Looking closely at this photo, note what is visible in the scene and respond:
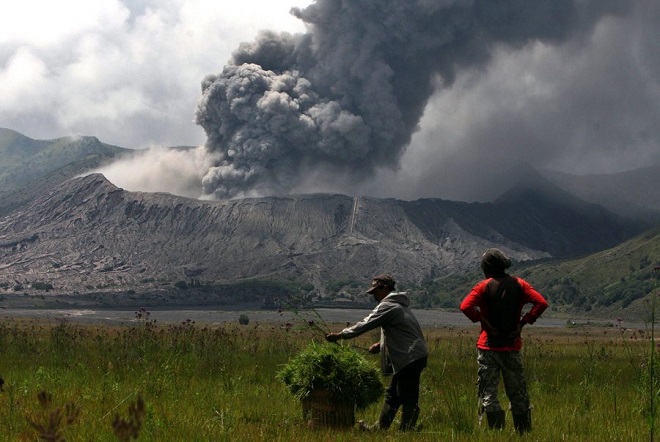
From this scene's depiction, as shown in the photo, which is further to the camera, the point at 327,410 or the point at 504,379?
the point at 327,410

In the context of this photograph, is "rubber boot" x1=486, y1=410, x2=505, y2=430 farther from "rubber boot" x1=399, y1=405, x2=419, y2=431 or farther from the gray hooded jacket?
the gray hooded jacket

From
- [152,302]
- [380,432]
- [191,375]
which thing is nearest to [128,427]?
Result: [380,432]

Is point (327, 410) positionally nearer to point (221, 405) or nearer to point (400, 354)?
point (400, 354)

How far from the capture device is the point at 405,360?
9.73 metres

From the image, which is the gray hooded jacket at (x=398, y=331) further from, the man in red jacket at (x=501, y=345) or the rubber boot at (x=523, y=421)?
the rubber boot at (x=523, y=421)

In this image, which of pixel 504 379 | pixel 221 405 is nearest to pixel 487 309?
pixel 504 379

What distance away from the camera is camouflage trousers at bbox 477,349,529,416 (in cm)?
909

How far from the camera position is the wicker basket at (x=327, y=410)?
924 cm

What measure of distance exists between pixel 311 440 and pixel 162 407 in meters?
2.61

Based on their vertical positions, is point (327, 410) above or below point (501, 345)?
below

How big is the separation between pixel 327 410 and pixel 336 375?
45 cm

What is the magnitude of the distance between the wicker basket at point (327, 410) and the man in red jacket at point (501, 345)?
5.53 feet

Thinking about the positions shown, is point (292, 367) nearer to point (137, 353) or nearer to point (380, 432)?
point (380, 432)

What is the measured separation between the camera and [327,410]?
928cm
